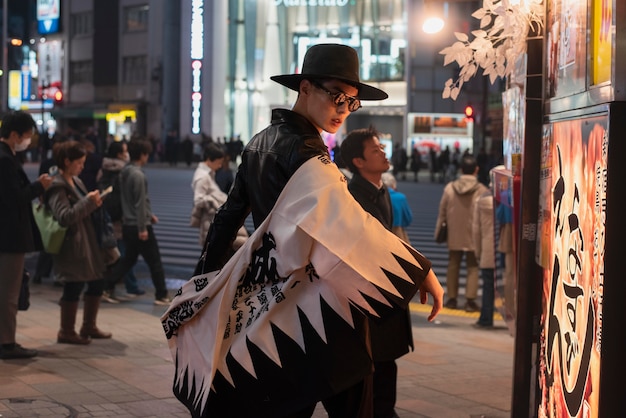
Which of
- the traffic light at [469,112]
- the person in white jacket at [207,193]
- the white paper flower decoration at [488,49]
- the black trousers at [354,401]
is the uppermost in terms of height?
the traffic light at [469,112]

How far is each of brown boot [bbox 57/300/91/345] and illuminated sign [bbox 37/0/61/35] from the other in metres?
58.0

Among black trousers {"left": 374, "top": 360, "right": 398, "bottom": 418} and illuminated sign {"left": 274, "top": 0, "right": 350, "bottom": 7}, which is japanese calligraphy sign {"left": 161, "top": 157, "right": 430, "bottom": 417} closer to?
black trousers {"left": 374, "top": 360, "right": 398, "bottom": 418}

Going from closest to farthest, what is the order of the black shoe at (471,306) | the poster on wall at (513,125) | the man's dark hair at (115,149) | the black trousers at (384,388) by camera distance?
the poster on wall at (513,125)
the black trousers at (384,388)
the man's dark hair at (115,149)
the black shoe at (471,306)

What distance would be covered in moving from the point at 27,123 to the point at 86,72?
61690 millimetres

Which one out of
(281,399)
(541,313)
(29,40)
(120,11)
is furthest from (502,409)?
(29,40)

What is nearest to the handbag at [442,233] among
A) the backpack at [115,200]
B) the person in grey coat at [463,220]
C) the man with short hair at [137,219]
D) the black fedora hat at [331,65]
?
the person in grey coat at [463,220]

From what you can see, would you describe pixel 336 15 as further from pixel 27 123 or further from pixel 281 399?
pixel 281 399

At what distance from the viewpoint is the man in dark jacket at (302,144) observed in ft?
11.8

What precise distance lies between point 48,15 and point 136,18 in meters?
6.42

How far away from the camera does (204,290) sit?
12.3ft

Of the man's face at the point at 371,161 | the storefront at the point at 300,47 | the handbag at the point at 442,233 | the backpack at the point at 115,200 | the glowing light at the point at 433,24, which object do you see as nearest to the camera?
the man's face at the point at 371,161

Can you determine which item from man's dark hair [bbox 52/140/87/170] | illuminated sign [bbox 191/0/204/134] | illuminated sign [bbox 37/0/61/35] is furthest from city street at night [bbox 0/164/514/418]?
illuminated sign [bbox 37/0/61/35]

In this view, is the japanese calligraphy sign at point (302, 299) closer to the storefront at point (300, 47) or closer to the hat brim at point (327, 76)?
the hat brim at point (327, 76)

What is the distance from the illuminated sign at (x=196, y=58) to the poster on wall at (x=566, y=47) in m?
51.8
